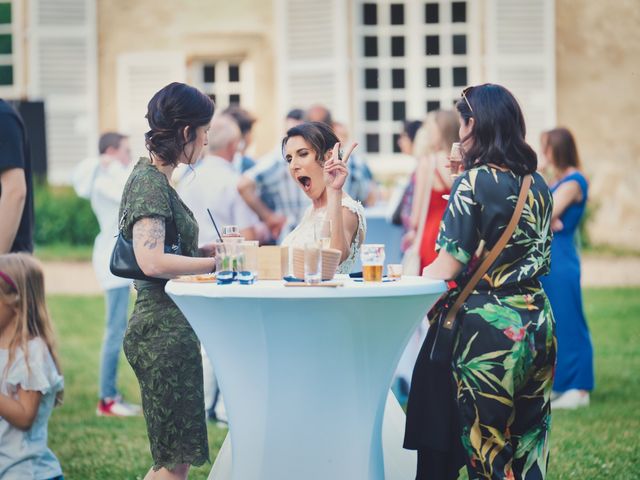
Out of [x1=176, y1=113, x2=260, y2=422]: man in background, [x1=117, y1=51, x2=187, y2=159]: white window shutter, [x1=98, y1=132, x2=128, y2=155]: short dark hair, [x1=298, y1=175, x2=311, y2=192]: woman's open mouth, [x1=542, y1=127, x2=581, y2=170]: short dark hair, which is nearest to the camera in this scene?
[x1=298, y1=175, x2=311, y2=192]: woman's open mouth

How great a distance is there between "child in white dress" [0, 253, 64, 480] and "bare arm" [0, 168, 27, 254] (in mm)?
185

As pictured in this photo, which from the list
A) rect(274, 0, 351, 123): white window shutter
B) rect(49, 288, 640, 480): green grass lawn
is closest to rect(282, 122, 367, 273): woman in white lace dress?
rect(49, 288, 640, 480): green grass lawn

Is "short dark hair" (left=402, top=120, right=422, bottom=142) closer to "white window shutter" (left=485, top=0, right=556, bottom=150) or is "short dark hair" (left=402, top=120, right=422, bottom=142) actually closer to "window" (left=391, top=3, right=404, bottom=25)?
"white window shutter" (left=485, top=0, right=556, bottom=150)

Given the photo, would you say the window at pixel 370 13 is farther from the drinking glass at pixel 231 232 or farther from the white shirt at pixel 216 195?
the drinking glass at pixel 231 232

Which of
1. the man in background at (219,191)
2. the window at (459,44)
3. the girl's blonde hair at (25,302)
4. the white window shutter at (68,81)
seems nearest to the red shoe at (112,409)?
the man in background at (219,191)

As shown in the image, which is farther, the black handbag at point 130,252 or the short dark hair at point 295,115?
the short dark hair at point 295,115

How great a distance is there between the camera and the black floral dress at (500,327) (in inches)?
148

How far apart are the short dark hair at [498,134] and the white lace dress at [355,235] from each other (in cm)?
59

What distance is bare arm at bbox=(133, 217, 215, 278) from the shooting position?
147 inches

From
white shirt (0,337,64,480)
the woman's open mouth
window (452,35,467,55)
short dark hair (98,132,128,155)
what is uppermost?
window (452,35,467,55)

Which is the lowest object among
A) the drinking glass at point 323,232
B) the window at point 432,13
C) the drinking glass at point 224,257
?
the drinking glass at point 224,257

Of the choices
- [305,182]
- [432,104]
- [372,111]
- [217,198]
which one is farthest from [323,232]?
[372,111]

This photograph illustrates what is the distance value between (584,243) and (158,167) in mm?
12370

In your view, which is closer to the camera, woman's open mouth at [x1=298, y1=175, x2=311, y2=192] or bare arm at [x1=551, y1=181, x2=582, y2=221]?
woman's open mouth at [x1=298, y1=175, x2=311, y2=192]
